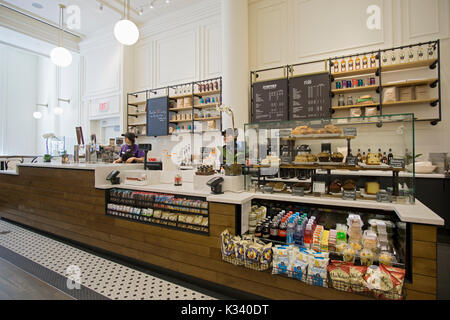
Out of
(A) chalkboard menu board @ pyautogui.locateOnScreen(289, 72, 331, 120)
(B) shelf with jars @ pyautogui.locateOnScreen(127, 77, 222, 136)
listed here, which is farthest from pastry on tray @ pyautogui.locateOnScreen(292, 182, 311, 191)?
(B) shelf with jars @ pyautogui.locateOnScreen(127, 77, 222, 136)

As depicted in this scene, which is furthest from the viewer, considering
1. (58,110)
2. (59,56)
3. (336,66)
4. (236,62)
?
(58,110)

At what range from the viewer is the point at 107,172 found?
310 cm

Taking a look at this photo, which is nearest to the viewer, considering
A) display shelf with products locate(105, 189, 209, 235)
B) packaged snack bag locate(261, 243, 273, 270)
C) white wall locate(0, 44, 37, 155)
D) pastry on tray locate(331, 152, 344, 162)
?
packaged snack bag locate(261, 243, 273, 270)

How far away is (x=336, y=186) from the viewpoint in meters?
2.00

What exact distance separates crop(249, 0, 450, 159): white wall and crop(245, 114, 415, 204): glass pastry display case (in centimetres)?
278

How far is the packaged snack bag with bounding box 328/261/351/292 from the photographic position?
5.30ft

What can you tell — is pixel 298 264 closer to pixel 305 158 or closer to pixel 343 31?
pixel 305 158

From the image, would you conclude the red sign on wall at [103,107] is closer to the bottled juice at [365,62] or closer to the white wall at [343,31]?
the white wall at [343,31]

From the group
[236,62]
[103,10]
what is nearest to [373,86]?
[236,62]

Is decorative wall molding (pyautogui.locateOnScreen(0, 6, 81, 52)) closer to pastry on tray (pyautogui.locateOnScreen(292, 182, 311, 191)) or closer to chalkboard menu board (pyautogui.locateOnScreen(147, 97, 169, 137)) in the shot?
chalkboard menu board (pyautogui.locateOnScreen(147, 97, 169, 137))

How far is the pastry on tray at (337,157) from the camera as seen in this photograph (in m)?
1.96

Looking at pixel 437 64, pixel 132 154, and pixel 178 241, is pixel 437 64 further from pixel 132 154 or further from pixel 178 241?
pixel 132 154

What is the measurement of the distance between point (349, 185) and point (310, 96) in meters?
2.86

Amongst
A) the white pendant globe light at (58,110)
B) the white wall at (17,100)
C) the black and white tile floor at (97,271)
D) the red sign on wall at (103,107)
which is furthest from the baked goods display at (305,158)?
the white wall at (17,100)
